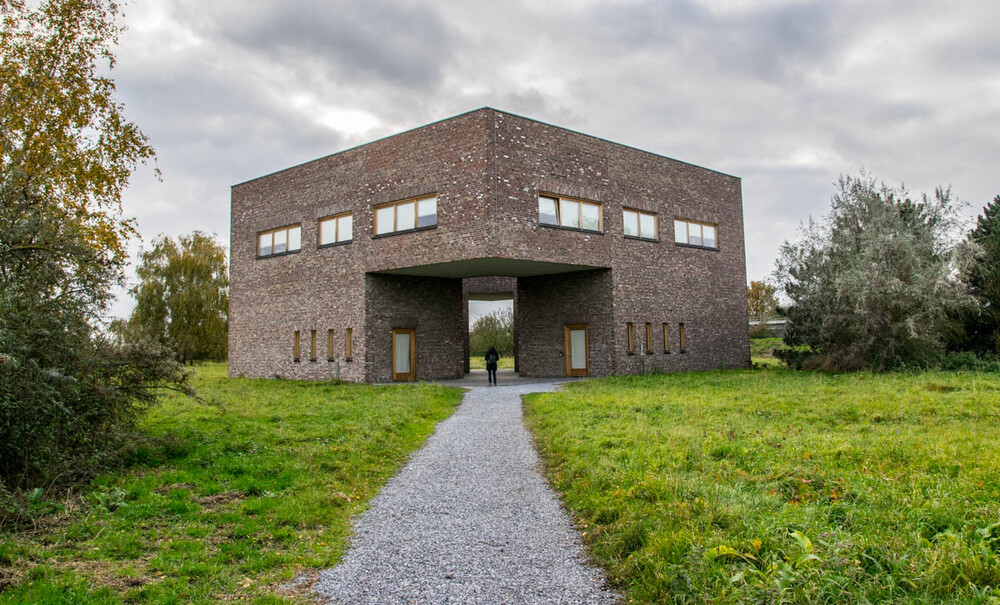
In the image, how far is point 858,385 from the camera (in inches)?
604

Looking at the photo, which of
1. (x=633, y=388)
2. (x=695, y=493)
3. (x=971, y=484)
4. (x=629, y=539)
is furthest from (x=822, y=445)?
(x=633, y=388)

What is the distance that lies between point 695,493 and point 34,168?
11225 mm

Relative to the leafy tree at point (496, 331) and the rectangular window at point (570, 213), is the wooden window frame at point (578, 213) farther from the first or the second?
the leafy tree at point (496, 331)

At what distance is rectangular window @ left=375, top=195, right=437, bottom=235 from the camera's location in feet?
62.2

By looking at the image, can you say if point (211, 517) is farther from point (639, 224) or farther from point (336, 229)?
point (639, 224)

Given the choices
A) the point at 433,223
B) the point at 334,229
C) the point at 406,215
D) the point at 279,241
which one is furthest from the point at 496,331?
the point at 433,223

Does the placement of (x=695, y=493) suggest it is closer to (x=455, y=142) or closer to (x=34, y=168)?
(x=34, y=168)

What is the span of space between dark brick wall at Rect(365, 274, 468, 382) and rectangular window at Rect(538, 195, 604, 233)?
5.39m

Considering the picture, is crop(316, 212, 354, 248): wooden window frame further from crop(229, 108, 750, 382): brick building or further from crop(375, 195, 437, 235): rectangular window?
crop(375, 195, 437, 235): rectangular window

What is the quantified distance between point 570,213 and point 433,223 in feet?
13.4

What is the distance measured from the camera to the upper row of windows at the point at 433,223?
19.1 m

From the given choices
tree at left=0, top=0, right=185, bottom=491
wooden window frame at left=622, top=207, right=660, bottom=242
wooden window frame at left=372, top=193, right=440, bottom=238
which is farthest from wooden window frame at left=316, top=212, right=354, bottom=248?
tree at left=0, top=0, right=185, bottom=491

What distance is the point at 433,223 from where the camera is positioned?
61.8ft

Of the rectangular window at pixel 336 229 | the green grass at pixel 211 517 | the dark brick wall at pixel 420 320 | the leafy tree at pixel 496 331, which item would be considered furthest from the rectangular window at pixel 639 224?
the leafy tree at pixel 496 331
